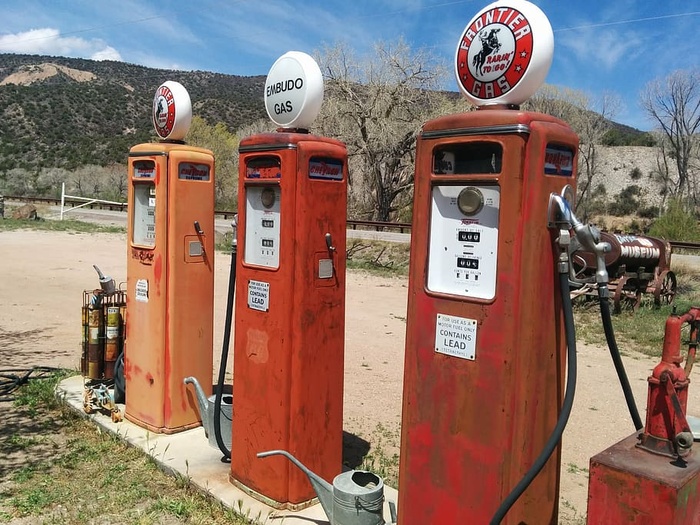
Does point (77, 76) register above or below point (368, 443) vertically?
above

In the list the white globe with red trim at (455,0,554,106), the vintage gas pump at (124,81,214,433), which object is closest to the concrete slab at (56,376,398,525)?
the vintage gas pump at (124,81,214,433)

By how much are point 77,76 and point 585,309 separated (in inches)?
4085

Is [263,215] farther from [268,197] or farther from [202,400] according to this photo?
[202,400]

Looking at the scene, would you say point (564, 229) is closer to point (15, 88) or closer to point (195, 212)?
point (195, 212)

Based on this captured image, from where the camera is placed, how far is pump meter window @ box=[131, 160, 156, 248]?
195 inches

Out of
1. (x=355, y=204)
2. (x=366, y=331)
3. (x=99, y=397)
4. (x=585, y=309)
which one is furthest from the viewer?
(x=355, y=204)

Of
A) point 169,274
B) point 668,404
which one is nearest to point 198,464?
→ point 169,274

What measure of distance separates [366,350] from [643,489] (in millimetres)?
6098

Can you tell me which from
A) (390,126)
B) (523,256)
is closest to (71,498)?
(523,256)

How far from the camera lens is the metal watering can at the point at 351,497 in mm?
3260

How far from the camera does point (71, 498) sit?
12.9 ft

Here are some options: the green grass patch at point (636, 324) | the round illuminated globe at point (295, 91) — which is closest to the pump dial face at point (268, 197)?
the round illuminated globe at point (295, 91)

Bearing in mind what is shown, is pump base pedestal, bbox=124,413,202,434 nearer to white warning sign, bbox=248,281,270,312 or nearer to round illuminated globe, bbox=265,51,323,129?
white warning sign, bbox=248,281,270,312

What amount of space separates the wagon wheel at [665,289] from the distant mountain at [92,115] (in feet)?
161
